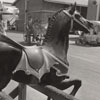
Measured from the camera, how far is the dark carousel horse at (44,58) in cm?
384

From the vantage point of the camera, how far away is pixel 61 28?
4203 mm

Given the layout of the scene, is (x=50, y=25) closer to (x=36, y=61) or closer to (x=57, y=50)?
(x=57, y=50)

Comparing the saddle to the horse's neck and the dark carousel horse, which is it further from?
the horse's neck

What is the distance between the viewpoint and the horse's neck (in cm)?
419

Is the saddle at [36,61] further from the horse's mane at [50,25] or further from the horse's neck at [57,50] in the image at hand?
the horse's mane at [50,25]

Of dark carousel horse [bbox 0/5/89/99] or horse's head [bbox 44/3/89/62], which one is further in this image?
horse's head [bbox 44/3/89/62]

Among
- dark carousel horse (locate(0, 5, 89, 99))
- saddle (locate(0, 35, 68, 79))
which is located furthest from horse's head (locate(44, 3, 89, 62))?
saddle (locate(0, 35, 68, 79))

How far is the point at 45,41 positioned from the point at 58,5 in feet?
115

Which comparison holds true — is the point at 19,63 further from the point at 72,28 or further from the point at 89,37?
the point at 89,37

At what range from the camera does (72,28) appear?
14.0 feet

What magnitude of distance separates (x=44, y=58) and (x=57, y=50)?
345mm

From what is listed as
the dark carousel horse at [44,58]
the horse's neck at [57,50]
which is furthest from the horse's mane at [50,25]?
Answer: the horse's neck at [57,50]

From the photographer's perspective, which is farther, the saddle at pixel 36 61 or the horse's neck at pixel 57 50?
the horse's neck at pixel 57 50

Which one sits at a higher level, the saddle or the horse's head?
Result: the horse's head
